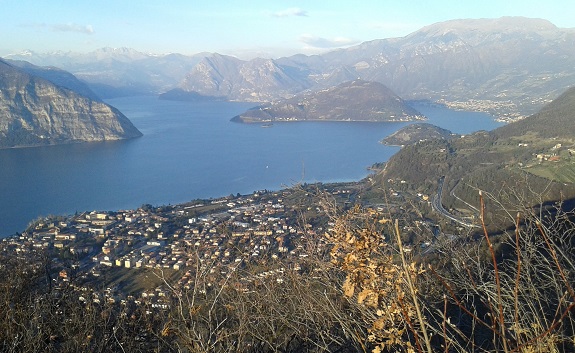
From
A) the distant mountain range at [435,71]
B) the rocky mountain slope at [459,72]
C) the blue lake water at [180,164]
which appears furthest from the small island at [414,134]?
the rocky mountain slope at [459,72]

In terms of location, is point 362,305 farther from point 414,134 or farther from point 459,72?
point 459,72

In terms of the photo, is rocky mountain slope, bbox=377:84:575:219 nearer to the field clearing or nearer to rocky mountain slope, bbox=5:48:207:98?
the field clearing

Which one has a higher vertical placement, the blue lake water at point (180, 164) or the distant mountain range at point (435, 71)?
the distant mountain range at point (435, 71)

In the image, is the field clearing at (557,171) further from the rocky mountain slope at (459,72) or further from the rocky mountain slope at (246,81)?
the rocky mountain slope at (246,81)

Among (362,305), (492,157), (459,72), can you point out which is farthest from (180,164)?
(459,72)

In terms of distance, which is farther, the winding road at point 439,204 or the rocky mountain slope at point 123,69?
the rocky mountain slope at point 123,69

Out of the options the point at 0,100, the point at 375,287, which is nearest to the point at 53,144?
the point at 0,100
